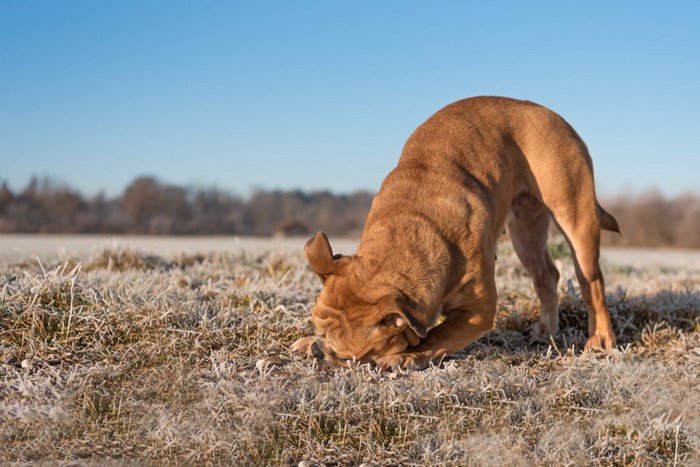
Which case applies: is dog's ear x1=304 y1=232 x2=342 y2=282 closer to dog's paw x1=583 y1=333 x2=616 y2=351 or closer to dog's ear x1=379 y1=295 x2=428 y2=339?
dog's ear x1=379 y1=295 x2=428 y2=339

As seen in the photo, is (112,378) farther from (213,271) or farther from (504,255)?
(504,255)

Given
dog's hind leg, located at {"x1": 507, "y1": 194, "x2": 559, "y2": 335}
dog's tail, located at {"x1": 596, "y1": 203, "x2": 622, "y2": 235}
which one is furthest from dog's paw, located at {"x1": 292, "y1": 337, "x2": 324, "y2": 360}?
dog's tail, located at {"x1": 596, "y1": 203, "x2": 622, "y2": 235}

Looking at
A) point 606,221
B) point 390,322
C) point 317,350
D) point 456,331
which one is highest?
point 606,221

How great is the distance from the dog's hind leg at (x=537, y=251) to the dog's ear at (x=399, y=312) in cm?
197

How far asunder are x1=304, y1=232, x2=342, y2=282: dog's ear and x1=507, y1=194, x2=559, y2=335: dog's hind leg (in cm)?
217

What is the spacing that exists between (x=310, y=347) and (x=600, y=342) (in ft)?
8.10

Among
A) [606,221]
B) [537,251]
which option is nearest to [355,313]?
[537,251]

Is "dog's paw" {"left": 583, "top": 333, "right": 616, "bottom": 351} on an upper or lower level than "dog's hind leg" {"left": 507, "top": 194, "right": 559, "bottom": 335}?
lower

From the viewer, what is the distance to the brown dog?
4.37 m

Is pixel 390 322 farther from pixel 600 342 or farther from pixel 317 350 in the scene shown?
pixel 600 342

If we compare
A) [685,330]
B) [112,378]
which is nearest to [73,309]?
[112,378]

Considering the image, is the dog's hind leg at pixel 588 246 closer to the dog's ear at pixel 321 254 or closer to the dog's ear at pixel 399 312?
the dog's ear at pixel 399 312

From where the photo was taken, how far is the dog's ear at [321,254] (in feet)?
14.5

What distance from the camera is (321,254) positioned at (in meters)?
4.41
